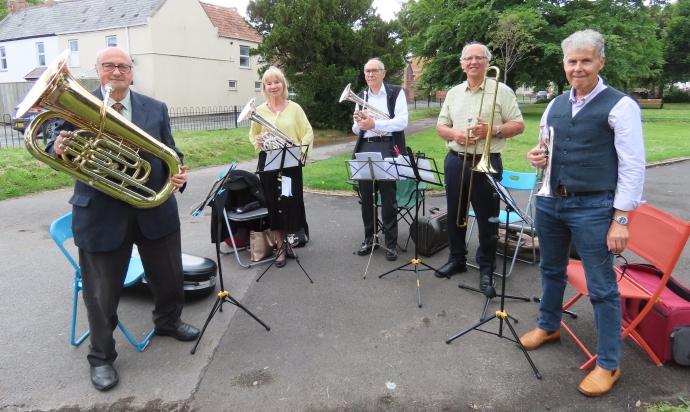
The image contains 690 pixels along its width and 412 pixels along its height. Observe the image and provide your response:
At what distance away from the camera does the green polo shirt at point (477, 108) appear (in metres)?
4.05

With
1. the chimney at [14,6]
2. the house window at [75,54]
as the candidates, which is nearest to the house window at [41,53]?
the house window at [75,54]

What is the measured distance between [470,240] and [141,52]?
74.8 ft

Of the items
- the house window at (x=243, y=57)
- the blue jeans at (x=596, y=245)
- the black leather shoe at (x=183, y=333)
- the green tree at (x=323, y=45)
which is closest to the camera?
the blue jeans at (x=596, y=245)

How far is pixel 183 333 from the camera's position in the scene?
11.6 ft

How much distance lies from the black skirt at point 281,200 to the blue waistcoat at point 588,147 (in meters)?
2.88

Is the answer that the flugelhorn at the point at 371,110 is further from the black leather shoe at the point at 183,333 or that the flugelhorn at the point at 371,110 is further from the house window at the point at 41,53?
the house window at the point at 41,53

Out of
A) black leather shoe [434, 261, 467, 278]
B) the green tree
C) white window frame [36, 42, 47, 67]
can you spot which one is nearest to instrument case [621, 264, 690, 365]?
black leather shoe [434, 261, 467, 278]

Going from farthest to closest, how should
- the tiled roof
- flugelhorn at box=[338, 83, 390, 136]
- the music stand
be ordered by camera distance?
the tiled roof → flugelhorn at box=[338, 83, 390, 136] → the music stand

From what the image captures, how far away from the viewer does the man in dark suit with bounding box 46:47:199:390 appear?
2.88m

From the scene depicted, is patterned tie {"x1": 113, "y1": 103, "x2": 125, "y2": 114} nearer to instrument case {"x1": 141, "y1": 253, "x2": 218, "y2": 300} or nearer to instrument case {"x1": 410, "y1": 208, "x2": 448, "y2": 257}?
instrument case {"x1": 141, "y1": 253, "x2": 218, "y2": 300}

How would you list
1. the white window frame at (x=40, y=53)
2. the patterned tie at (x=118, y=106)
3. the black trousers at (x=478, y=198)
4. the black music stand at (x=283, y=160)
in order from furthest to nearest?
the white window frame at (x=40, y=53) < the black music stand at (x=283, y=160) < the black trousers at (x=478, y=198) < the patterned tie at (x=118, y=106)

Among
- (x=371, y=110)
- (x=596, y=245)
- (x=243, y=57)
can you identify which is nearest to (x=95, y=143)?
(x=371, y=110)

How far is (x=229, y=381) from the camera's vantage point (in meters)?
3.04

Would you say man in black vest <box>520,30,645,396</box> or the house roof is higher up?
the house roof
